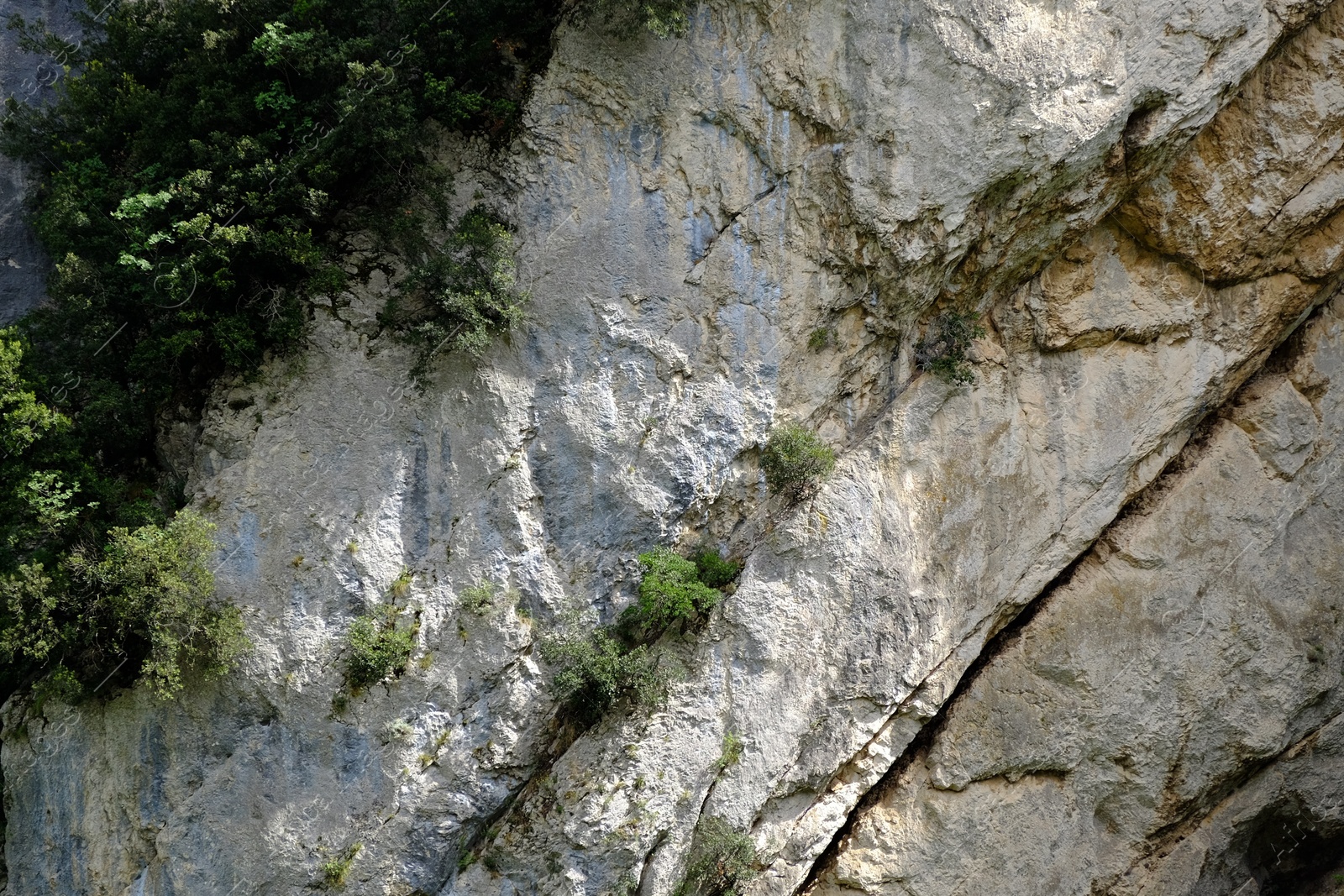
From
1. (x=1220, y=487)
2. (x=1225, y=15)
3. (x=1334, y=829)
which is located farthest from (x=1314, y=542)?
(x=1225, y=15)

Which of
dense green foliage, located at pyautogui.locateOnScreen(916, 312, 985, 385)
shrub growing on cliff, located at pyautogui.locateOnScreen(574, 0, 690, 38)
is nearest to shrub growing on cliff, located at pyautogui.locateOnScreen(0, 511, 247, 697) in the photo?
shrub growing on cliff, located at pyautogui.locateOnScreen(574, 0, 690, 38)

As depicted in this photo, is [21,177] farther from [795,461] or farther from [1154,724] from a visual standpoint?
[1154,724]

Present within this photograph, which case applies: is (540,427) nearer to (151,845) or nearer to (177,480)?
(177,480)

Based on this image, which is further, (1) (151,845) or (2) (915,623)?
(2) (915,623)

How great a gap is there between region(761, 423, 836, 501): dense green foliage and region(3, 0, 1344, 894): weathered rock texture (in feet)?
0.70

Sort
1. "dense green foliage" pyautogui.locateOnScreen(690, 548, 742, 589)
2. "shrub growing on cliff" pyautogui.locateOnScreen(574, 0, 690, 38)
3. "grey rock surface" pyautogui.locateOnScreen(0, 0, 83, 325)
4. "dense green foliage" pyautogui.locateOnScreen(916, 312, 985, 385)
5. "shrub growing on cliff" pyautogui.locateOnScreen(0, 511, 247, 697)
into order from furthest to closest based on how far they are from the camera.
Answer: "grey rock surface" pyautogui.locateOnScreen(0, 0, 83, 325), "dense green foliage" pyautogui.locateOnScreen(916, 312, 985, 385), "dense green foliage" pyautogui.locateOnScreen(690, 548, 742, 589), "shrub growing on cliff" pyautogui.locateOnScreen(574, 0, 690, 38), "shrub growing on cliff" pyautogui.locateOnScreen(0, 511, 247, 697)

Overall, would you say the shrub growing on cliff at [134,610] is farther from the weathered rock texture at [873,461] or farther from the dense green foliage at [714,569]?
the dense green foliage at [714,569]

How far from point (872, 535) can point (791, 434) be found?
5.02 ft

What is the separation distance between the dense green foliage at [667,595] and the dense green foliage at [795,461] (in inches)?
58.0

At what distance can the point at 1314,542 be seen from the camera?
12.6 metres

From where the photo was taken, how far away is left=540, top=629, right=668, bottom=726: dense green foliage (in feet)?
37.8

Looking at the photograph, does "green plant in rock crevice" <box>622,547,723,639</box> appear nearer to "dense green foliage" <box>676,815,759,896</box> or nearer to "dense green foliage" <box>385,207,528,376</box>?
"dense green foliage" <box>676,815,759,896</box>

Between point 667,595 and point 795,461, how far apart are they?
2.19 metres

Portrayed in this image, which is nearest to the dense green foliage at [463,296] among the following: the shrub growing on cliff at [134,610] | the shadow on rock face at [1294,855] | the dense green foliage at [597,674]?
the shrub growing on cliff at [134,610]
